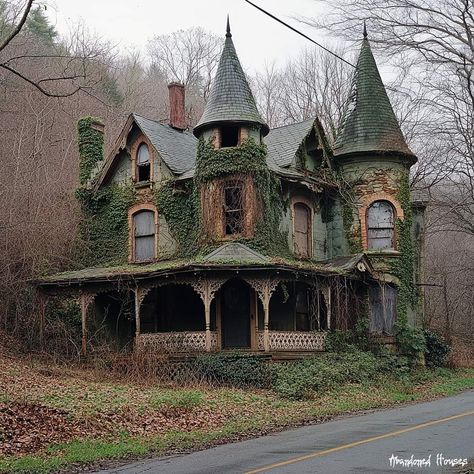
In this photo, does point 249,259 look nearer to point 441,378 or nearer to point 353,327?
point 353,327

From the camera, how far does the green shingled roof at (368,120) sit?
2914 centimetres

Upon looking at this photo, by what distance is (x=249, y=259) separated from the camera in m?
23.8

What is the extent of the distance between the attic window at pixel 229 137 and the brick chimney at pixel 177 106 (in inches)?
214

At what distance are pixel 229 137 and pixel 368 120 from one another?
6.29 m

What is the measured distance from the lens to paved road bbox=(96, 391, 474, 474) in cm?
1004

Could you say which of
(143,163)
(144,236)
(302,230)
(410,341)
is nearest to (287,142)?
(302,230)

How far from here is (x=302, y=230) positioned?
28.4 metres

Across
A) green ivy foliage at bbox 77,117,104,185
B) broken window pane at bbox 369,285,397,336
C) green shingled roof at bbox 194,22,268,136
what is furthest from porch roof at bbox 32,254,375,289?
green shingled roof at bbox 194,22,268,136

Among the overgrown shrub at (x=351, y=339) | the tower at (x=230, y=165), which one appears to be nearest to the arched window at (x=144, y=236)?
the tower at (x=230, y=165)

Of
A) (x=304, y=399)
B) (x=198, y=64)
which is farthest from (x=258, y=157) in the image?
(x=198, y=64)

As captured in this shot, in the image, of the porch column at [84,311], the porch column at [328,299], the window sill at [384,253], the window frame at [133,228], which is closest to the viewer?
the porch column at [328,299]

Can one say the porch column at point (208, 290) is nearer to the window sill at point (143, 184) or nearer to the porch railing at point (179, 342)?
the porch railing at point (179, 342)

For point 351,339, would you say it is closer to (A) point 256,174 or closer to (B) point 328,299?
(B) point 328,299

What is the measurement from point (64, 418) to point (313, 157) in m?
17.7
